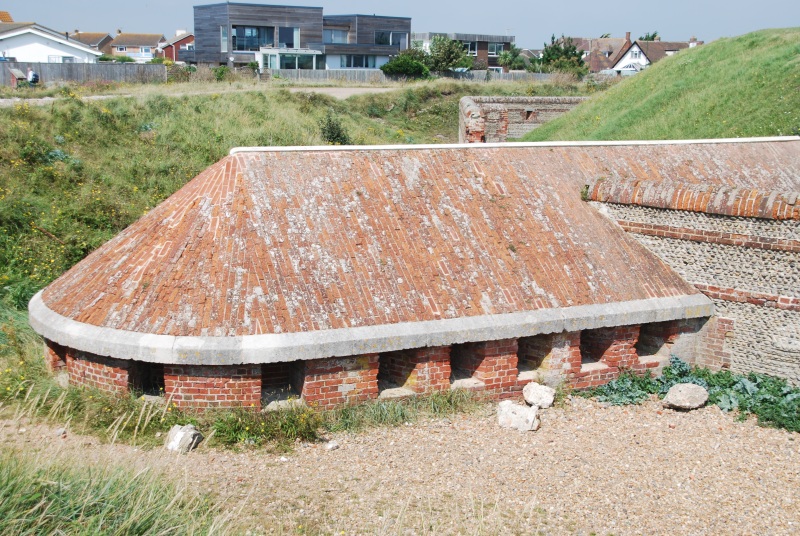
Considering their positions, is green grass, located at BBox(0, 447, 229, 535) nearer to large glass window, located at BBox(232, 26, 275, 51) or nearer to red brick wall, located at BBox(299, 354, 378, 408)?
red brick wall, located at BBox(299, 354, 378, 408)

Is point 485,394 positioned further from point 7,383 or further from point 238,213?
point 7,383

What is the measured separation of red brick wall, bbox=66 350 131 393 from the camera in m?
10.0

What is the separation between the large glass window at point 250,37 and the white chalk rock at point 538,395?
44780 mm

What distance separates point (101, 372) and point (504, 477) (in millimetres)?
5258

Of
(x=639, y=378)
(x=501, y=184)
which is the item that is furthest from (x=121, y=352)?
(x=639, y=378)

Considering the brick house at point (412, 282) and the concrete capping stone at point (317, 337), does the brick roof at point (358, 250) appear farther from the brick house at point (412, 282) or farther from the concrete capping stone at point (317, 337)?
the concrete capping stone at point (317, 337)

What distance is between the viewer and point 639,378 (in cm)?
1192

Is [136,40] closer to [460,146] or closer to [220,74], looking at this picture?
[220,74]

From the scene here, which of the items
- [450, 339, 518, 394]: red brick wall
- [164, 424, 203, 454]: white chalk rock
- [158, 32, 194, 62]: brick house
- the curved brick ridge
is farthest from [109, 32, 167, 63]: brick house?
[164, 424, 203, 454]: white chalk rock

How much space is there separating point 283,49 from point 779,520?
4606 centimetres

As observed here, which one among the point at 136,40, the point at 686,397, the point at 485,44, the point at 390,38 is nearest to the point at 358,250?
the point at 686,397

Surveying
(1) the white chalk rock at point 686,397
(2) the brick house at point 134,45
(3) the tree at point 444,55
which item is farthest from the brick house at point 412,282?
(2) the brick house at point 134,45

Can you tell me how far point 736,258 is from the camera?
1178 centimetres

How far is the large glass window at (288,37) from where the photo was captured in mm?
52266
